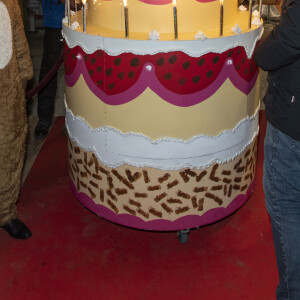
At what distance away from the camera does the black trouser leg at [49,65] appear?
2836 millimetres

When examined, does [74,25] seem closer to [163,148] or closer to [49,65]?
[163,148]

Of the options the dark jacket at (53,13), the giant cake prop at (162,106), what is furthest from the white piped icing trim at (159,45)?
the dark jacket at (53,13)

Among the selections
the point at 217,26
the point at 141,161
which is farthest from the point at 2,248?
the point at 217,26

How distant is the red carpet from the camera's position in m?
1.71

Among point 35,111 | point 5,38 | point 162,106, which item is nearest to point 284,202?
point 162,106

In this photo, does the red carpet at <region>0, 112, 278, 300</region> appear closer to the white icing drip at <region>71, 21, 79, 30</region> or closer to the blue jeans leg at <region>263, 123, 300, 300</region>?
the blue jeans leg at <region>263, 123, 300, 300</region>

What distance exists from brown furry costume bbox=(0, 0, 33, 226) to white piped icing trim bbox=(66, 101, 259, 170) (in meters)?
0.30

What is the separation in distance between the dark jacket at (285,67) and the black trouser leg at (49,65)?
187 centimetres

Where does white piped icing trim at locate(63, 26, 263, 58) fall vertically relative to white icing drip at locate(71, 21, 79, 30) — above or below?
below

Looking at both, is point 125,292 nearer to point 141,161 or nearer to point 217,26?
point 141,161

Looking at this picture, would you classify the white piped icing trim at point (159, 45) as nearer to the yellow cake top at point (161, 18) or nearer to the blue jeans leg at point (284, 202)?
the yellow cake top at point (161, 18)

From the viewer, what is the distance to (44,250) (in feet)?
6.31

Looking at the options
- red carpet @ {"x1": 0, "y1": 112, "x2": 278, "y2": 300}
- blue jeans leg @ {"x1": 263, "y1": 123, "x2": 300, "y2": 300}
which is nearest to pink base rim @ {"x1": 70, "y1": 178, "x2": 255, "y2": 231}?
red carpet @ {"x1": 0, "y1": 112, "x2": 278, "y2": 300}

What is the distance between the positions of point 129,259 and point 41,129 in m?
1.49
